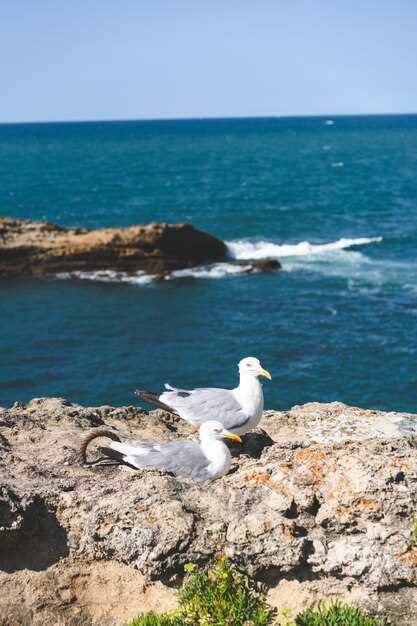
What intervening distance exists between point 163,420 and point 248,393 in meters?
1.94

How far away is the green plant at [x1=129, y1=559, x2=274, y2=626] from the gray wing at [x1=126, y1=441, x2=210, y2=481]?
143 cm

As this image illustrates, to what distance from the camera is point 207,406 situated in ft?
38.5

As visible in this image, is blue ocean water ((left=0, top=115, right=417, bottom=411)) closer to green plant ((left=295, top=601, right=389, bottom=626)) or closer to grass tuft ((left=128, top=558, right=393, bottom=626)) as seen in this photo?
grass tuft ((left=128, top=558, right=393, bottom=626))

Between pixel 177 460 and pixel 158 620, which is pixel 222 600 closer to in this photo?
pixel 158 620

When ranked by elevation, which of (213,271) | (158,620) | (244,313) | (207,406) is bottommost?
(244,313)

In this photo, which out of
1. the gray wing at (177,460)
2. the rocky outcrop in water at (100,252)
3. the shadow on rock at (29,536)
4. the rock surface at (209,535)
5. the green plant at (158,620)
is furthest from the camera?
the rocky outcrop in water at (100,252)

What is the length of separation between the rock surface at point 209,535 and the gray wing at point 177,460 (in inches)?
9.3

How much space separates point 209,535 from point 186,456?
4.68 ft

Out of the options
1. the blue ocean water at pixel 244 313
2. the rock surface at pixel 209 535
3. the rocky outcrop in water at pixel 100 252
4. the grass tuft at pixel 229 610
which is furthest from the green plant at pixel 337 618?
the rocky outcrop in water at pixel 100 252

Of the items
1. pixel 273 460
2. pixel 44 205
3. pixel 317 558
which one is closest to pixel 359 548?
pixel 317 558

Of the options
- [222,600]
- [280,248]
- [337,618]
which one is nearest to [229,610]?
[222,600]

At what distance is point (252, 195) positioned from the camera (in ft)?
307

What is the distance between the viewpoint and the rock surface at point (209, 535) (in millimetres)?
8727

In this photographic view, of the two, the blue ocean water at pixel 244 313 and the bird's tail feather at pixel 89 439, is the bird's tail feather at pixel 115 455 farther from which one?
the blue ocean water at pixel 244 313
